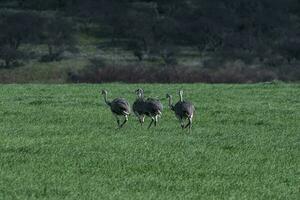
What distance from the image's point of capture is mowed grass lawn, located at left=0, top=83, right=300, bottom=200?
12531 mm

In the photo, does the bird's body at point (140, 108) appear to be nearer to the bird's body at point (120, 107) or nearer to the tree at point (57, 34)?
the bird's body at point (120, 107)

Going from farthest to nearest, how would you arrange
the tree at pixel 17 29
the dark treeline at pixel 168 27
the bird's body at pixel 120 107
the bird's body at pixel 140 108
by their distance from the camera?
the tree at pixel 17 29 → the dark treeline at pixel 168 27 → the bird's body at pixel 140 108 → the bird's body at pixel 120 107

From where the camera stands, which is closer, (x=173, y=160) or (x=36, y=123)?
(x=173, y=160)

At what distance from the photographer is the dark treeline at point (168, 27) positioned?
6788 cm

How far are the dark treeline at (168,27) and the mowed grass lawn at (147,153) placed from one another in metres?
32.5

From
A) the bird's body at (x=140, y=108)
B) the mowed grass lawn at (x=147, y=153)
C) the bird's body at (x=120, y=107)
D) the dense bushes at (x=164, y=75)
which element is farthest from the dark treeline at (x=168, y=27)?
the bird's body at (x=120, y=107)

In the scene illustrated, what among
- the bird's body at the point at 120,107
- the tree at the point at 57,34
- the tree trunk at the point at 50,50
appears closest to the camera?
the bird's body at the point at 120,107

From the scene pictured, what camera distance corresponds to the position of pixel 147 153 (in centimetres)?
1587

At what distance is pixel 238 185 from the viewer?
12984mm

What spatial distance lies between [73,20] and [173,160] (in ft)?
224

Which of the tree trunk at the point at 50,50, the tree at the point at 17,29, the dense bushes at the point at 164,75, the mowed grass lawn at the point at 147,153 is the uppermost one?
the tree at the point at 17,29

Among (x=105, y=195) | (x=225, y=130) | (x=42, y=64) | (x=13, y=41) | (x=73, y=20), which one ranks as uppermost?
(x=73, y=20)

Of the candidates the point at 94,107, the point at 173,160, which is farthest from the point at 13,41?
the point at 173,160

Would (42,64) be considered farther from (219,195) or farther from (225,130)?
(219,195)
